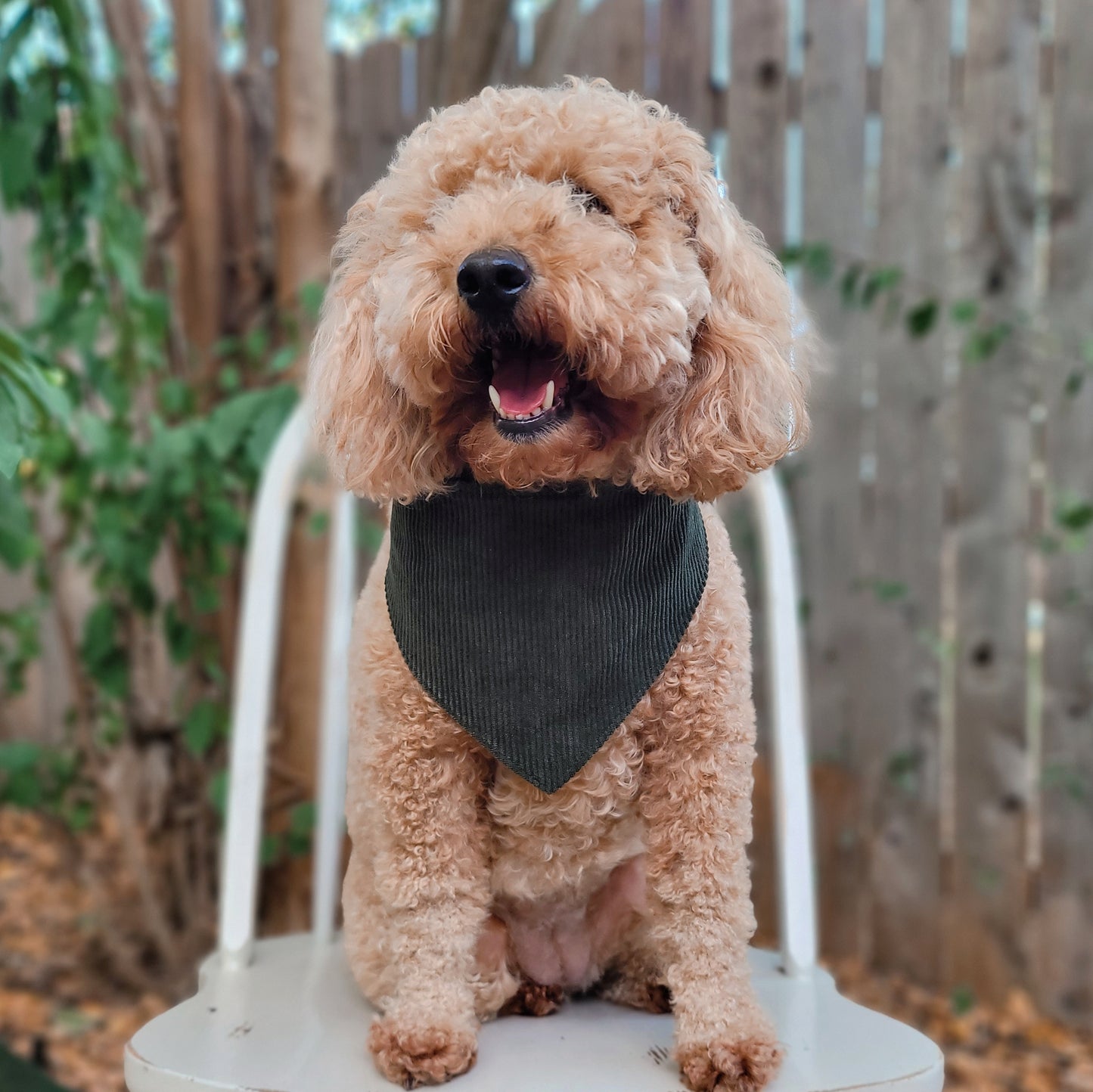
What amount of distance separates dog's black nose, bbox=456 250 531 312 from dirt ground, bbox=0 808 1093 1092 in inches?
53.5

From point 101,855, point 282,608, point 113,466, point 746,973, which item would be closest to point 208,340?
point 113,466

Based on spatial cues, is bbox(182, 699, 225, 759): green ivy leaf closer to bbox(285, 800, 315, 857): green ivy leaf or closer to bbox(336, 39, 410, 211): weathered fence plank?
bbox(285, 800, 315, 857): green ivy leaf

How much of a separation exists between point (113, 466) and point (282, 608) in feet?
1.00

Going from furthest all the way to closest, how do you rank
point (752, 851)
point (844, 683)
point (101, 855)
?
point (101, 855) < point (844, 683) < point (752, 851)

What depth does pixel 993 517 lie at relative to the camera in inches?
66.7

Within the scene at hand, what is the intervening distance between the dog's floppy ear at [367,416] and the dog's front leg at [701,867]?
10.2 inches

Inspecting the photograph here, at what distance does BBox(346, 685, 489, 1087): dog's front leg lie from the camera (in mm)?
818

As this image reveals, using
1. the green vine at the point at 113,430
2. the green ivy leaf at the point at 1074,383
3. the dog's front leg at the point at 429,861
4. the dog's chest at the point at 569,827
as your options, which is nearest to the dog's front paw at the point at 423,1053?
the dog's front leg at the point at 429,861

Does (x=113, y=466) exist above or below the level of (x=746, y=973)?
above

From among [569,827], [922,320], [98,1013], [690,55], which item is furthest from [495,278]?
[98,1013]

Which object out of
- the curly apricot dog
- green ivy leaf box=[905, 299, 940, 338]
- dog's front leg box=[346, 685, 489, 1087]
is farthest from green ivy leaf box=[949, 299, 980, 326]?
dog's front leg box=[346, 685, 489, 1087]

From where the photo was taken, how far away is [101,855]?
6.54ft

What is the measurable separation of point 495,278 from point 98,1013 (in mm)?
1688

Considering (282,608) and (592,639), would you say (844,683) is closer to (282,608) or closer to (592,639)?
(282,608)
